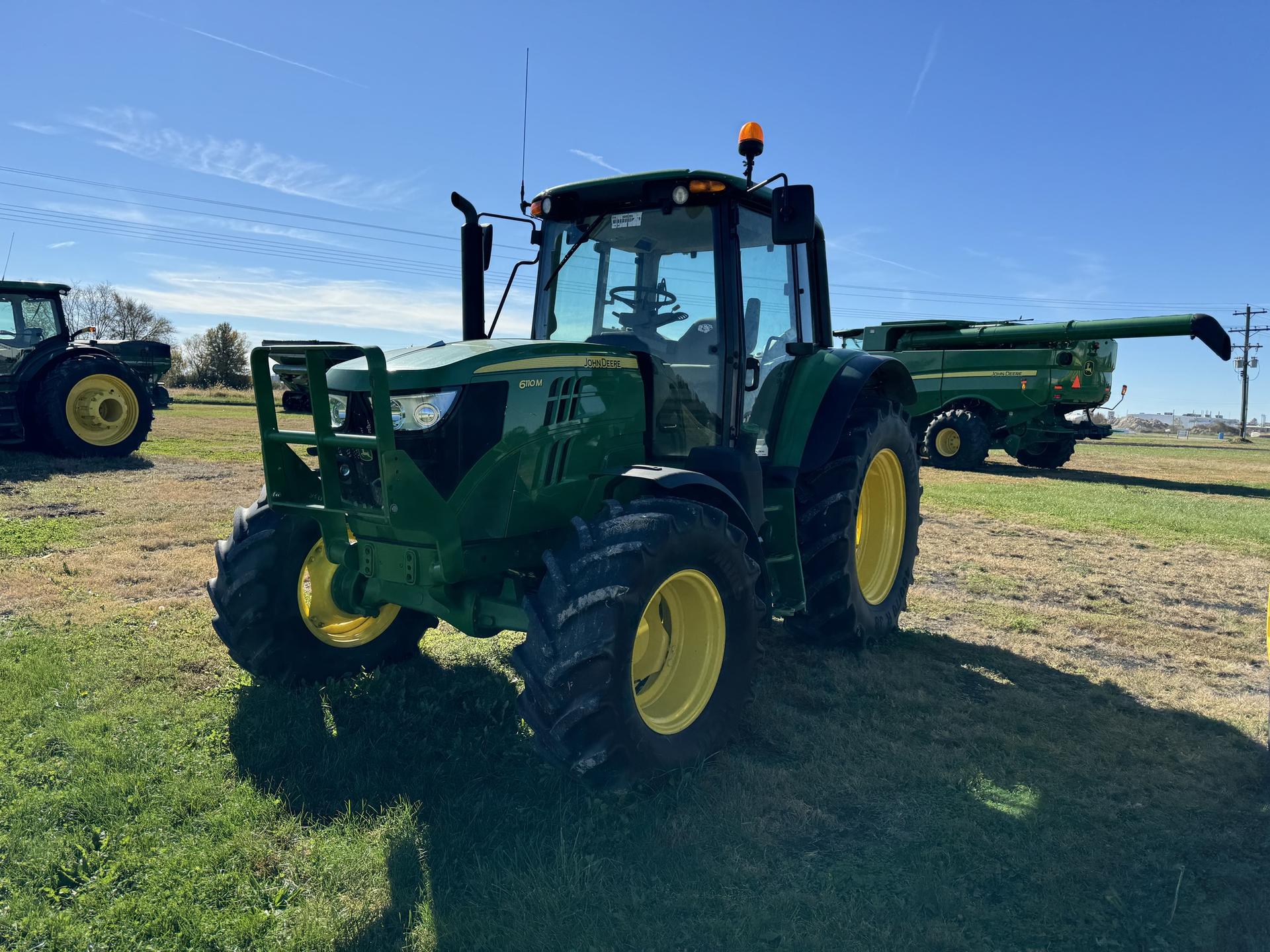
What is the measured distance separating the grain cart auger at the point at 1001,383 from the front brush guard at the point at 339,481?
14.7 metres

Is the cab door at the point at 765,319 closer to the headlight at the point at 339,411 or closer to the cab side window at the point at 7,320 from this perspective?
the headlight at the point at 339,411

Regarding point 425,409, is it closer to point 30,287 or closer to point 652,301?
point 652,301

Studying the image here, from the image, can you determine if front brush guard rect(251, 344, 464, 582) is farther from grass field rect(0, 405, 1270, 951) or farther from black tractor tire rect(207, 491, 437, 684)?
grass field rect(0, 405, 1270, 951)

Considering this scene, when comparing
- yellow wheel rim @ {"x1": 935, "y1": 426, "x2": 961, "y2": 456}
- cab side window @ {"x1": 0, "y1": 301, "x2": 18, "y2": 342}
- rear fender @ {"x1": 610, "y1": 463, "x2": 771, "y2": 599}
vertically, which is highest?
cab side window @ {"x1": 0, "y1": 301, "x2": 18, "y2": 342}

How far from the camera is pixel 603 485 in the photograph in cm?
382

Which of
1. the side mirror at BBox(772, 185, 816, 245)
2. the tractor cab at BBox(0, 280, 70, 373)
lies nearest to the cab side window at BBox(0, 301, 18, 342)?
the tractor cab at BBox(0, 280, 70, 373)

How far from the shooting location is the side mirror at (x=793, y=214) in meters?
3.72

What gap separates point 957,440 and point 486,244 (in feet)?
47.9

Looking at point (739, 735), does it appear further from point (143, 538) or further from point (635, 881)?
point (143, 538)

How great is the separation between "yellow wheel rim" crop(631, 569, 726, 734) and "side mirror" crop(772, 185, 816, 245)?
4.99 feet

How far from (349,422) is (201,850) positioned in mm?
1623

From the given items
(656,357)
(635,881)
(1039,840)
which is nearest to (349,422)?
(656,357)

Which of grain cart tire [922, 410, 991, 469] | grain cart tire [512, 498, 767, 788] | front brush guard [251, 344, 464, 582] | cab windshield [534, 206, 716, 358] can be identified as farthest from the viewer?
grain cart tire [922, 410, 991, 469]

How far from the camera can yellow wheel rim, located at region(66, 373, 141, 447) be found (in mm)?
12516
